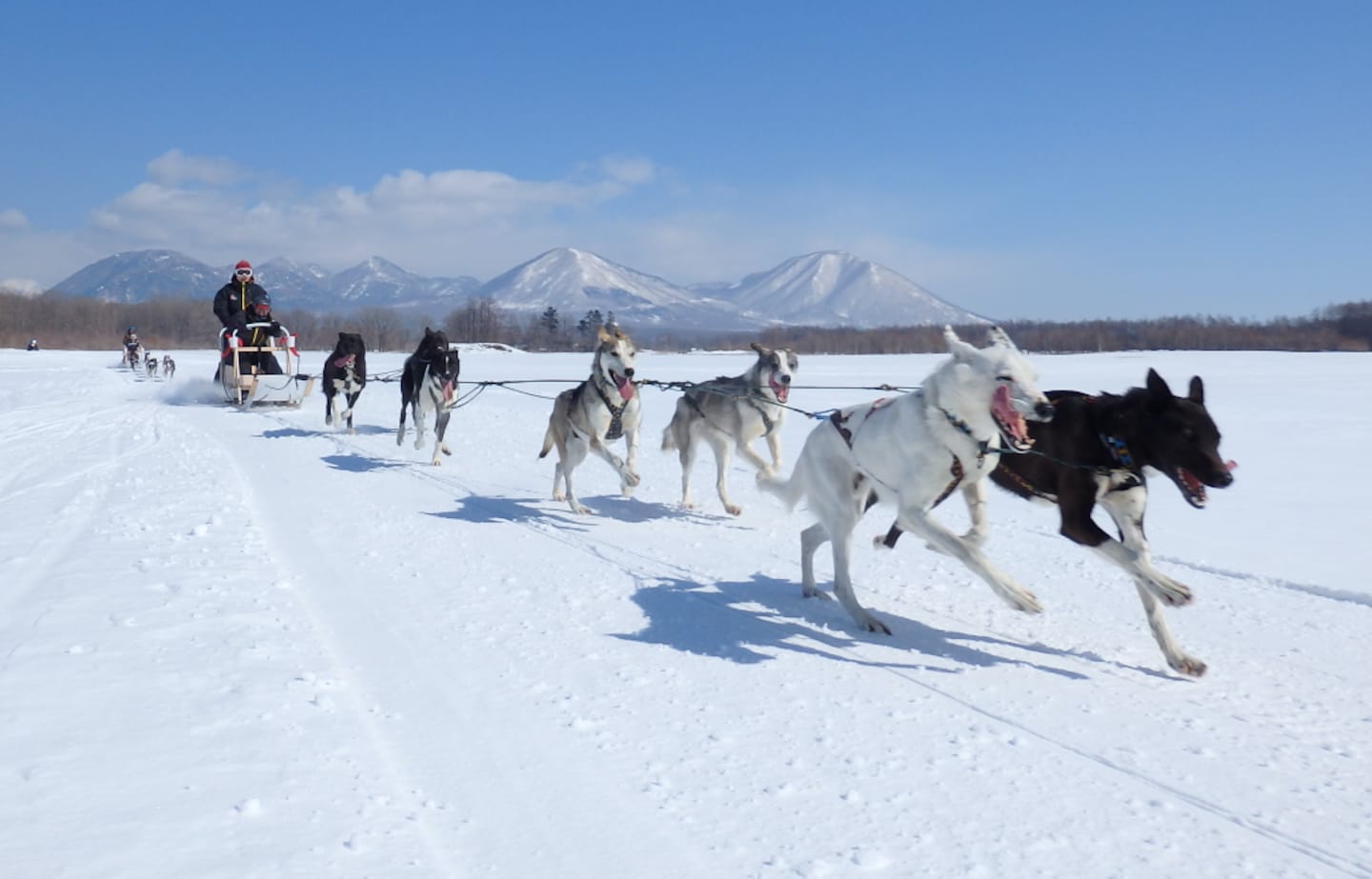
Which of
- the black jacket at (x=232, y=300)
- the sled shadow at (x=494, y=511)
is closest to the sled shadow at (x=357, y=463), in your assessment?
the sled shadow at (x=494, y=511)

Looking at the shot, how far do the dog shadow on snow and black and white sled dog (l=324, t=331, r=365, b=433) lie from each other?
10.0 m

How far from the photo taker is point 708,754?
3525mm

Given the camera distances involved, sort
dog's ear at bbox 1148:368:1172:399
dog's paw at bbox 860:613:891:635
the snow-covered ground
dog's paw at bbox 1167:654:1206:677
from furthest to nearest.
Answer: dog's paw at bbox 860:613:891:635 → dog's ear at bbox 1148:368:1172:399 → dog's paw at bbox 1167:654:1206:677 → the snow-covered ground

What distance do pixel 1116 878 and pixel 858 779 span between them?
0.89m

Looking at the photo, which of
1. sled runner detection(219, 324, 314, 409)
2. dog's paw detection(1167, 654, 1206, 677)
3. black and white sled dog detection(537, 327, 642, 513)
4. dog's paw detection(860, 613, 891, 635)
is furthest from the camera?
sled runner detection(219, 324, 314, 409)

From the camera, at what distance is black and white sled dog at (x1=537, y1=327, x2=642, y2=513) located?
8.38m

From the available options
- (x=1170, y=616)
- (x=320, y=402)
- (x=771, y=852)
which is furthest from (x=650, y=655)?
(x=320, y=402)

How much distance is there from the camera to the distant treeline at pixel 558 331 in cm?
6406

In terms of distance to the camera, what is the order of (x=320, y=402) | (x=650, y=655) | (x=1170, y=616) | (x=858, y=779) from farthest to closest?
(x=320, y=402) → (x=1170, y=616) → (x=650, y=655) → (x=858, y=779)

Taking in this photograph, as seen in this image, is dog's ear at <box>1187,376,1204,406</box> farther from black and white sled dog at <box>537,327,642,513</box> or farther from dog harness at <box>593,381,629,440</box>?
dog harness at <box>593,381,629,440</box>

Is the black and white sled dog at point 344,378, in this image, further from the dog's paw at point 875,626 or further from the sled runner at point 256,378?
the dog's paw at point 875,626

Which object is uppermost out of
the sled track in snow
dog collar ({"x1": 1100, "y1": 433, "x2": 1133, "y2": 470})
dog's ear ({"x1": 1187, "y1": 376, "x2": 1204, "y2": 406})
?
dog's ear ({"x1": 1187, "y1": 376, "x2": 1204, "y2": 406})

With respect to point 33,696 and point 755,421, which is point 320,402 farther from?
point 33,696

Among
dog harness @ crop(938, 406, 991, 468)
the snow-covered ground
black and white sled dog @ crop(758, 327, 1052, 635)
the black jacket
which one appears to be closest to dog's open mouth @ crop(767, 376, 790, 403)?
the snow-covered ground
